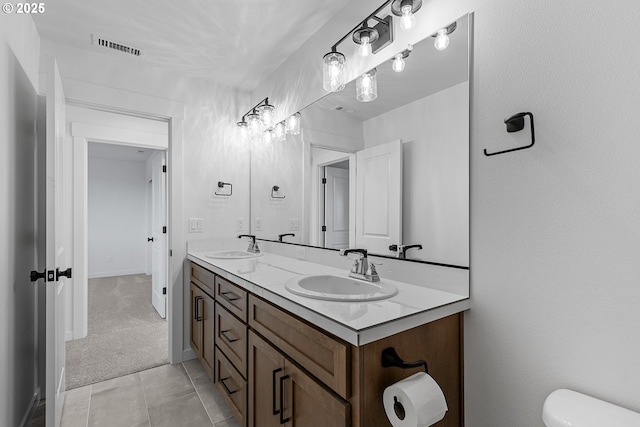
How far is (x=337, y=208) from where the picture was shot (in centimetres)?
185

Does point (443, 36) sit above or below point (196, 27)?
below

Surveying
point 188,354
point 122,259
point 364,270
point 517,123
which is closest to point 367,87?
point 517,123

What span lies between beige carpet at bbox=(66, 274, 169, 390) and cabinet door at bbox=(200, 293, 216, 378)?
616mm

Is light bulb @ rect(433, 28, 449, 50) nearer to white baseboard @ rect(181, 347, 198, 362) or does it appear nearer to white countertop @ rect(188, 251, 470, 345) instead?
white countertop @ rect(188, 251, 470, 345)

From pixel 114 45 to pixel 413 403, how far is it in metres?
2.69

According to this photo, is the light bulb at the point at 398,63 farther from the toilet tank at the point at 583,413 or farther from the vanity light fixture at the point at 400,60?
the toilet tank at the point at 583,413

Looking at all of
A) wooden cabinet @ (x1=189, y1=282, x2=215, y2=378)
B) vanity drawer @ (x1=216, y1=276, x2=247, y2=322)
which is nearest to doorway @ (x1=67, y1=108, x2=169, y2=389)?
wooden cabinet @ (x1=189, y1=282, x2=215, y2=378)

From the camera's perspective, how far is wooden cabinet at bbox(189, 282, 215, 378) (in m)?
2.05

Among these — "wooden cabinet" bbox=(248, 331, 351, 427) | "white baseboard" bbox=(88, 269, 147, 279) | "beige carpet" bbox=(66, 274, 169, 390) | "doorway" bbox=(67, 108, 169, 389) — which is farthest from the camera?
"white baseboard" bbox=(88, 269, 147, 279)

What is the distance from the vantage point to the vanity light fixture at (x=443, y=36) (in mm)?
1253

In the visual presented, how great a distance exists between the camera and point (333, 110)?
190 cm

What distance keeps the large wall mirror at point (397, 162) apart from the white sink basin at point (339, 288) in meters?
0.21

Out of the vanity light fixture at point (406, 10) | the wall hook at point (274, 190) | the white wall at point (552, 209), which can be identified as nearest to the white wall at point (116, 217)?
the wall hook at point (274, 190)

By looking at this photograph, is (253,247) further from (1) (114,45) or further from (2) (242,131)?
(1) (114,45)
